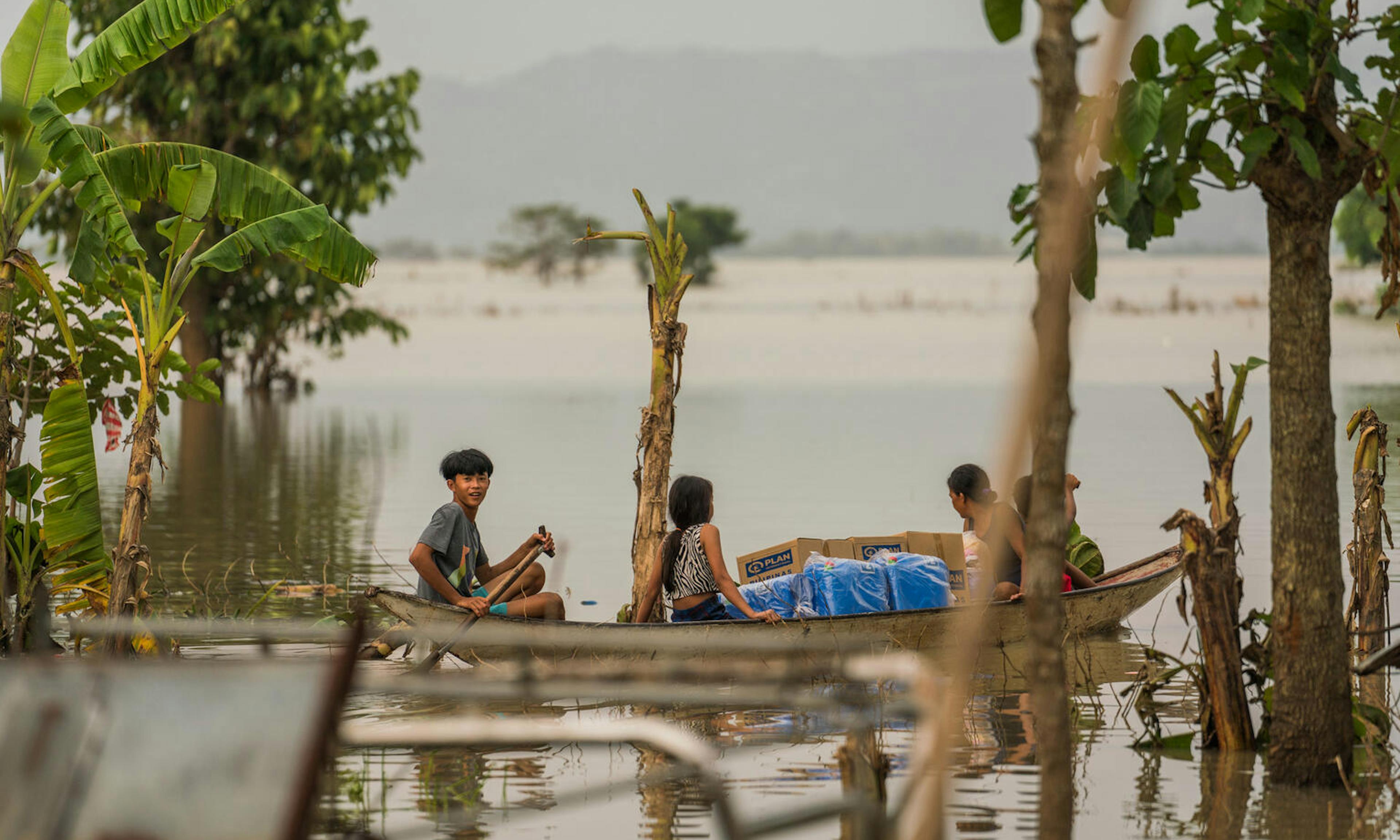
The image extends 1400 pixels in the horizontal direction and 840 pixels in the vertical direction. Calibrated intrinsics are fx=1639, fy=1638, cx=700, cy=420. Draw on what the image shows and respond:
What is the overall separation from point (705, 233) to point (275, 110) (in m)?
57.7

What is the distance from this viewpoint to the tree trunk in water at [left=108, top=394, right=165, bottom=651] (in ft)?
28.3

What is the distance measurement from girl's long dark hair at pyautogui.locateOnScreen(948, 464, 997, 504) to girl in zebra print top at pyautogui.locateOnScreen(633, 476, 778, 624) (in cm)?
169

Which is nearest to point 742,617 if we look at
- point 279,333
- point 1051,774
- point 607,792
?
point 607,792

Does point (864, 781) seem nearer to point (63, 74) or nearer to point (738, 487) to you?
point (63, 74)

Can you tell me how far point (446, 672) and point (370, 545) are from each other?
6.29 m

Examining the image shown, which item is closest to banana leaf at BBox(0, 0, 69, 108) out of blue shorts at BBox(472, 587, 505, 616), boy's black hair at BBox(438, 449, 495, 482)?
boy's black hair at BBox(438, 449, 495, 482)

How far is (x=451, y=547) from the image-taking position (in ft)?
30.9

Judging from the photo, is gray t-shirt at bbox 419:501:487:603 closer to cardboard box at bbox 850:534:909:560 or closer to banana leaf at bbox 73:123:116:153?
cardboard box at bbox 850:534:909:560

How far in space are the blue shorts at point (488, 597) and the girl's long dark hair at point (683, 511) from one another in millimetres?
976

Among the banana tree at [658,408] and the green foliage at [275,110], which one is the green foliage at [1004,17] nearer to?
the banana tree at [658,408]

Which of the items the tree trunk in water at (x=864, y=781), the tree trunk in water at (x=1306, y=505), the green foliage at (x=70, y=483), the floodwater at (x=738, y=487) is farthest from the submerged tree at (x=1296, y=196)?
the green foliage at (x=70, y=483)

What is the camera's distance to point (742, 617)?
9273mm

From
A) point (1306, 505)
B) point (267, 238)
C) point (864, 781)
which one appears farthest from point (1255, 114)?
point (267, 238)

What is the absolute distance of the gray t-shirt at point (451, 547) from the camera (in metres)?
9.35
